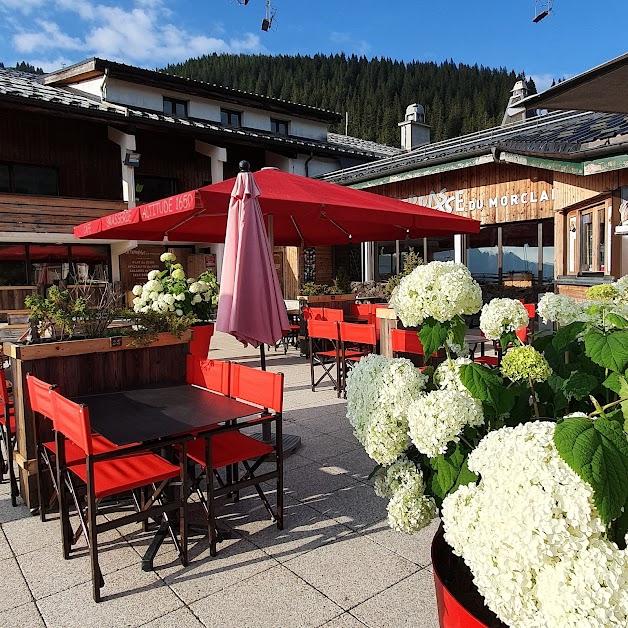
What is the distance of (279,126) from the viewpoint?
2284 centimetres

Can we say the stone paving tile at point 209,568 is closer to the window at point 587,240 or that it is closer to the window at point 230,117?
the window at point 587,240

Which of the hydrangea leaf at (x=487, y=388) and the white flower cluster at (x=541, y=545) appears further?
the hydrangea leaf at (x=487, y=388)

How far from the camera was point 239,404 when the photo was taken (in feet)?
11.2

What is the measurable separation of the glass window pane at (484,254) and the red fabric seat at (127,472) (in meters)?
9.73

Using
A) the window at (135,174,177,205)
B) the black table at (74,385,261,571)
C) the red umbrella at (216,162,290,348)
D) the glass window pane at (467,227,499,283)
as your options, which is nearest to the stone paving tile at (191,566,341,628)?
the black table at (74,385,261,571)

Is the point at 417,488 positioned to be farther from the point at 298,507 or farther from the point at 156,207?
the point at 156,207

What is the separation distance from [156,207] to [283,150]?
16.7 metres

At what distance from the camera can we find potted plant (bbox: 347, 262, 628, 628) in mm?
932

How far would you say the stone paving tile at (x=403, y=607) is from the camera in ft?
7.67

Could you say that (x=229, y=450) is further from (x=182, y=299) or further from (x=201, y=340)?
(x=182, y=299)

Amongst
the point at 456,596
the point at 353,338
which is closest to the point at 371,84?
the point at 353,338

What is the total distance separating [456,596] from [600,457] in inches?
26.7

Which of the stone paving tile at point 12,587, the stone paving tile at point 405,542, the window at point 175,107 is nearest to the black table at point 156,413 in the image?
the stone paving tile at point 12,587

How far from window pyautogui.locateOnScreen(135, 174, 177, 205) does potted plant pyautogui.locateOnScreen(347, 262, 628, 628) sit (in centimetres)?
1778
